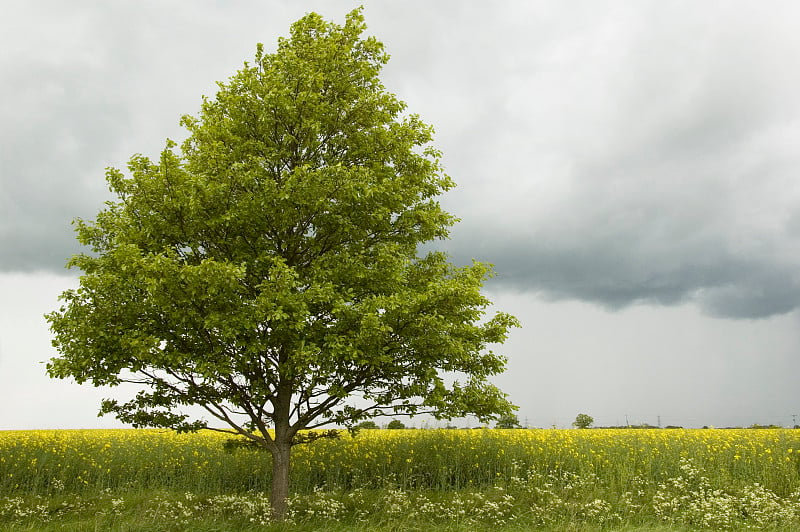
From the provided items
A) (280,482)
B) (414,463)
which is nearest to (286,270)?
(280,482)

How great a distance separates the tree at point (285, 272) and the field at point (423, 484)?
2038 millimetres

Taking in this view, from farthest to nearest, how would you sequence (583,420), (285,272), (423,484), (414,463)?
(583,420) → (414,463) → (423,484) → (285,272)

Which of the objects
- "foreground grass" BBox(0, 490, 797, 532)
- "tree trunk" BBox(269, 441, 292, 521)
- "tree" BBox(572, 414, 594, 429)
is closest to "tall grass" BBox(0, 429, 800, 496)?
"foreground grass" BBox(0, 490, 797, 532)

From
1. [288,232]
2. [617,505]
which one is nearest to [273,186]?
[288,232]

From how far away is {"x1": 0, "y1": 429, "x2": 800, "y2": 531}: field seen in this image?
10.4 metres

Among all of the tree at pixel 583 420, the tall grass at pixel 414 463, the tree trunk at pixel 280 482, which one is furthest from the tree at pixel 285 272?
the tree at pixel 583 420

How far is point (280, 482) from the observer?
10617 millimetres

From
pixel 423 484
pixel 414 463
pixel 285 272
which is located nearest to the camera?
pixel 285 272

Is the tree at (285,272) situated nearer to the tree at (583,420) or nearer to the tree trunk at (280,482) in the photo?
the tree trunk at (280,482)

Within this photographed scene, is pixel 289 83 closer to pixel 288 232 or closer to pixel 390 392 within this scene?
pixel 288 232

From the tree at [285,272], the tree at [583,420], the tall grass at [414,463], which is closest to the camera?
the tree at [285,272]

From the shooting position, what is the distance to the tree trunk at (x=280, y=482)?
10.4 metres

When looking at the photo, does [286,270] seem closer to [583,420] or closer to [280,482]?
[280,482]

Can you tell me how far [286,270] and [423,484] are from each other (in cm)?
802
